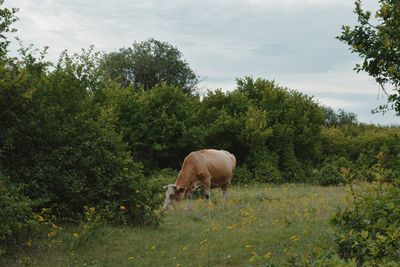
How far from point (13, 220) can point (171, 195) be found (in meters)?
8.09

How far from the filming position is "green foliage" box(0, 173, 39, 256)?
9289 mm

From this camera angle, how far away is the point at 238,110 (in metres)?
31.8

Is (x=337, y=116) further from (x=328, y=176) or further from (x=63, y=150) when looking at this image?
(x=63, y=150)

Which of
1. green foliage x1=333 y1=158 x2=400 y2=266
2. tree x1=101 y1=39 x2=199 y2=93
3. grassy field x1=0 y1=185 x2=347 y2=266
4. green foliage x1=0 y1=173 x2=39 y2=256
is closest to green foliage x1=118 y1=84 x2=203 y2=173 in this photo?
grassy field x1=0 y1=185 x2=347 y2=266

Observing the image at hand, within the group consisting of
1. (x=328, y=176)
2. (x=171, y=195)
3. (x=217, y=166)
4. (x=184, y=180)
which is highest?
(x=217, y=166)

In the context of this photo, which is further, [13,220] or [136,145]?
[136,145]

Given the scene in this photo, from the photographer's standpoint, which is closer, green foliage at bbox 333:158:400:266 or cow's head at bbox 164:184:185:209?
green foliage at bbox 333:158:400:266

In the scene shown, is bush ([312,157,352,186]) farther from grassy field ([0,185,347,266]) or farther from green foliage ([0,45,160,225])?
green foliage ([0,45,160,225])

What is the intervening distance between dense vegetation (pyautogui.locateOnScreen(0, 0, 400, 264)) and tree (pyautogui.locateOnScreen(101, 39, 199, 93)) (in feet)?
90.4

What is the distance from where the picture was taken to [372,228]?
5.90 m

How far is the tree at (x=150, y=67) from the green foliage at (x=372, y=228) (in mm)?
53063

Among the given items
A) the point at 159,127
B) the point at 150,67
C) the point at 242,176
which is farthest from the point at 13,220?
the point at 150,67

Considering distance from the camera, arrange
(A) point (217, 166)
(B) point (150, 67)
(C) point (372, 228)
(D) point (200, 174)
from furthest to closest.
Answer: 1. (B) point (150, 67)
2. (A) point (217, 166)
3. (D) point (200, 174)
4. (C) point (372, 228)

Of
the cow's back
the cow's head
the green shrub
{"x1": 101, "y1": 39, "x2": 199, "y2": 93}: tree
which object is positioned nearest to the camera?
the cow's head
